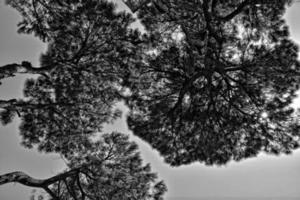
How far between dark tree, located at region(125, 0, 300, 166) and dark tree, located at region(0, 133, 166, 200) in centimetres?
51

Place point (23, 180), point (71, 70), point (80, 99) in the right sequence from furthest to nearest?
point (80, 99), point (71, 70), point (23, 180)

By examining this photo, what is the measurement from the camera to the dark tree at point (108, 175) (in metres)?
4.38

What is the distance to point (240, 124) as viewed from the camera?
4.45 metres

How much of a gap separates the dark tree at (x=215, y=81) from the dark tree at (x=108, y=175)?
0.51m

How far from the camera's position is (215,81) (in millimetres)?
4480

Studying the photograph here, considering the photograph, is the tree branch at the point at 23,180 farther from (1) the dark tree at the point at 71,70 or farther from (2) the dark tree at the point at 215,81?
(2) the dark tree at the point at 215,81

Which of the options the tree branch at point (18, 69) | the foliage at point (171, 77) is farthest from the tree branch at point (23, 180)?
the tree branch at point (18, 69)

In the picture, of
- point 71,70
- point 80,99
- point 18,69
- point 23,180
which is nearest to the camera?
point 18,69

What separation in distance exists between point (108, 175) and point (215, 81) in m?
2.61

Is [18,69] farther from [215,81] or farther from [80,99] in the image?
[215,81]

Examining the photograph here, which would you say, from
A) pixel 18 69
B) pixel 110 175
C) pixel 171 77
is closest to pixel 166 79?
pixel 171 77

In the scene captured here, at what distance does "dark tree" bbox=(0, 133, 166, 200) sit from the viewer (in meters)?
4.38

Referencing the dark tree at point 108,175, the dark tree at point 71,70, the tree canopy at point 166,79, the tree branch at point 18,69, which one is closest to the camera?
the tree branch at point 18,69

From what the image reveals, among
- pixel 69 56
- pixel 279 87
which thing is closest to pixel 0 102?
pixel 69 56
